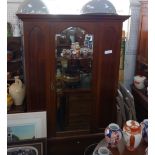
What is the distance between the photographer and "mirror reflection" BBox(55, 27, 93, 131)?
1.88m

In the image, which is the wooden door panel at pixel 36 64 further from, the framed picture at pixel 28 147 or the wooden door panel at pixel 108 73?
the wooden door panel at pixel 108 73

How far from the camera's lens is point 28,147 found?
6.17 feet

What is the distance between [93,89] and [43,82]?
1.50 ft

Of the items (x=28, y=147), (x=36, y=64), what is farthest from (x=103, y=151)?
(x=36, y=64)

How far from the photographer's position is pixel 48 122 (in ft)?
6.67

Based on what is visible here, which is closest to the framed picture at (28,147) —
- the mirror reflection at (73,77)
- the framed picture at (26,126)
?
the framed picture at (26,126)

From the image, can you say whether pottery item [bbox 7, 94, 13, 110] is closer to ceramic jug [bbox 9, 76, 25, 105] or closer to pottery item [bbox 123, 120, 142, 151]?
ceramic jug [bbox 9, 76, 25, 105]

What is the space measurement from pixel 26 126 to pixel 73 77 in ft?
1.97

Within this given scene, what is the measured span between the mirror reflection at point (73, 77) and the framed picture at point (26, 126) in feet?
0.56

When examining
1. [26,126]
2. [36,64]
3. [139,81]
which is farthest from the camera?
[139,81]

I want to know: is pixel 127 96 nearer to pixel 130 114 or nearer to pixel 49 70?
pixel 130 114

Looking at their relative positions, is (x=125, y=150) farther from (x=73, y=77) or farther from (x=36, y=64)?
(x=36, y=64)

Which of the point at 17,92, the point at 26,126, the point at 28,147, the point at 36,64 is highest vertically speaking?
the point at 36,64
